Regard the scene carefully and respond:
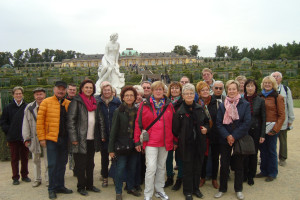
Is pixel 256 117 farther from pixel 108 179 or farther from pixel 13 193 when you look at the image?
pixel 13 193

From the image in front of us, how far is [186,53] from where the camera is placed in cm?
10006

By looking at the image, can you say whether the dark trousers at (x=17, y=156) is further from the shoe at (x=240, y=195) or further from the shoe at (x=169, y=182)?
the shoe at (x=240, y=195)

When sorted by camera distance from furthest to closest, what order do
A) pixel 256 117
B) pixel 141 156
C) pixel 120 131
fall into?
pixel 141 156
pixel 256 117
pixel 120 131

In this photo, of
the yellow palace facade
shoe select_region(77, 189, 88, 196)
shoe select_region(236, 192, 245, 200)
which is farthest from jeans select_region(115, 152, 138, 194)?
the yellow palace facade

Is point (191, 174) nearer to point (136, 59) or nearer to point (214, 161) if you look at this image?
point (214, 161)

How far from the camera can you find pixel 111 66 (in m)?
9.93

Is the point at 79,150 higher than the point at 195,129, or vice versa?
the point at 195,129

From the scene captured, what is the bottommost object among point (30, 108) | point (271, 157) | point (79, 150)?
point (271, 157)

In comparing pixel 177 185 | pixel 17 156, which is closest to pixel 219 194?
pixel 177 185

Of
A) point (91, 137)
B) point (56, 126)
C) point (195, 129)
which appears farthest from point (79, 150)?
point (195, 129)

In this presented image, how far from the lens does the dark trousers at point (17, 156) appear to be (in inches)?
176

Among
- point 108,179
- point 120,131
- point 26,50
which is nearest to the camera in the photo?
point 120,131

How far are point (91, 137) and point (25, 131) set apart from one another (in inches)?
51.3

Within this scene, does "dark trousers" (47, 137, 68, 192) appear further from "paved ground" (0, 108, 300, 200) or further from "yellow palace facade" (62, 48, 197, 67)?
"yellow palace facade" (62, 48, 197, 67)
